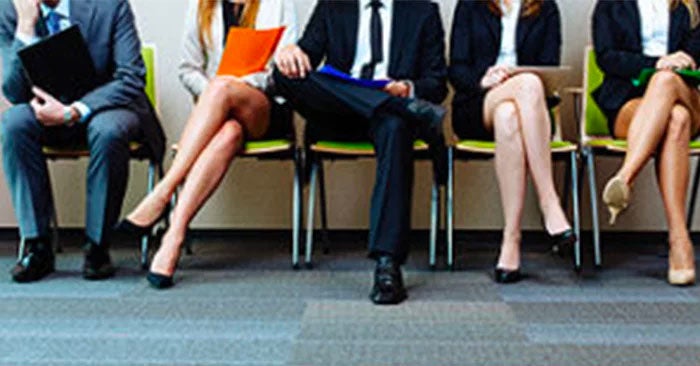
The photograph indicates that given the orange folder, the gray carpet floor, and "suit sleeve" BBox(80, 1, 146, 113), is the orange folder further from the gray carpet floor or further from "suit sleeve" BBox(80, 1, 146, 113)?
the gray carpet floor

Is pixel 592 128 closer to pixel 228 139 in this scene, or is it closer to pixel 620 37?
pixel 620 37

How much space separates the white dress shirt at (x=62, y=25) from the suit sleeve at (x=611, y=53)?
195cm

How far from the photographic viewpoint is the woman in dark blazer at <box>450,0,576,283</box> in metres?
2.72

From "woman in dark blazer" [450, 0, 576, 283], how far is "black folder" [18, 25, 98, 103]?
4.54 ft

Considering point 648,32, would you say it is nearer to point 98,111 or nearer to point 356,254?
point 356,254

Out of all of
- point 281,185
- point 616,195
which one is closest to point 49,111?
point 281,185

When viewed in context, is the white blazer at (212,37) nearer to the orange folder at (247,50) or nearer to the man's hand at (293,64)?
the orange folder at (247,50)

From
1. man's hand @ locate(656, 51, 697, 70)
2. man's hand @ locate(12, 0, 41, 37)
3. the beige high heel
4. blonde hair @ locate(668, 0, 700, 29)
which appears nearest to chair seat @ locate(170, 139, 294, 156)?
man's hand @ locate(12, 0, 41, 37)

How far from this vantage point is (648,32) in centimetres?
313

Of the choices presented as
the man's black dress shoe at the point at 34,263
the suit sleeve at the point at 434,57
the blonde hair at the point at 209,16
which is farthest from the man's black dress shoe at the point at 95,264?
the suit sleeve at the point at 434,57

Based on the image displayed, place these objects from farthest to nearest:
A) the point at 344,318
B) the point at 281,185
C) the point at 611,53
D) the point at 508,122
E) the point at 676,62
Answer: the point at 281,185, the point at 611,53, the point at 676,62, the point at 508,122, the point at 344,318

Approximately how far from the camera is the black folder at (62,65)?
2752mm

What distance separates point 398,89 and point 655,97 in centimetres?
89

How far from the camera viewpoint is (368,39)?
312 centimetres
